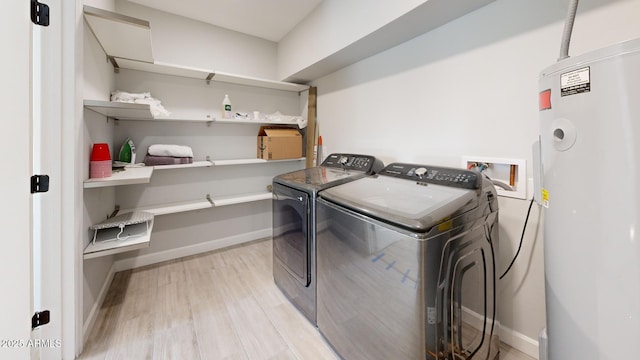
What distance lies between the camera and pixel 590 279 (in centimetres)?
83

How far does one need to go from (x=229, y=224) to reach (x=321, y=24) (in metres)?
2.45

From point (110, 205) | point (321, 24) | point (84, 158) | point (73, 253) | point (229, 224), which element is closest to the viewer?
point (73, 253)

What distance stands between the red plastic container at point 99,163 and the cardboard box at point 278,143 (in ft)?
4.97

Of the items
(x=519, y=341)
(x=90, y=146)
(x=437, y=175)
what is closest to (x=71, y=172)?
(x=90, y=146)

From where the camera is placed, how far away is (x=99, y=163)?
1673mm

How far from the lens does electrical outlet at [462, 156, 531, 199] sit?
1.47 m

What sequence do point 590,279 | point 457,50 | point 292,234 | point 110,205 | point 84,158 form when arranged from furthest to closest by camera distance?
1. point 110,205
2. point 292,234
3. point 457,50
4. point 84,158
5. point 590,279

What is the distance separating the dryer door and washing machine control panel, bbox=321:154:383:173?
2.04ft

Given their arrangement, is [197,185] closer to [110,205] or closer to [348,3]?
[110,205]

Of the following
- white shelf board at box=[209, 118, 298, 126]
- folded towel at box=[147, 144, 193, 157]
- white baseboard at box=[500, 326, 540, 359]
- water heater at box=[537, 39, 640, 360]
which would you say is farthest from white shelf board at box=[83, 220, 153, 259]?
white baseboard at box=[500, 326, 540, 359]

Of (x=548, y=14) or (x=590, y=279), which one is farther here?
(x=548, y=14)

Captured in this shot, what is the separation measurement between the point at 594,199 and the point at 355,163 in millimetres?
1521

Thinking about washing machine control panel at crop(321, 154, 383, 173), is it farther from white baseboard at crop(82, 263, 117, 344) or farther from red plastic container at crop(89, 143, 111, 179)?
white baseboard at crop(82, 263, 117, 344)

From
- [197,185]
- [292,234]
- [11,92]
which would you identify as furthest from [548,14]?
[197,185]
